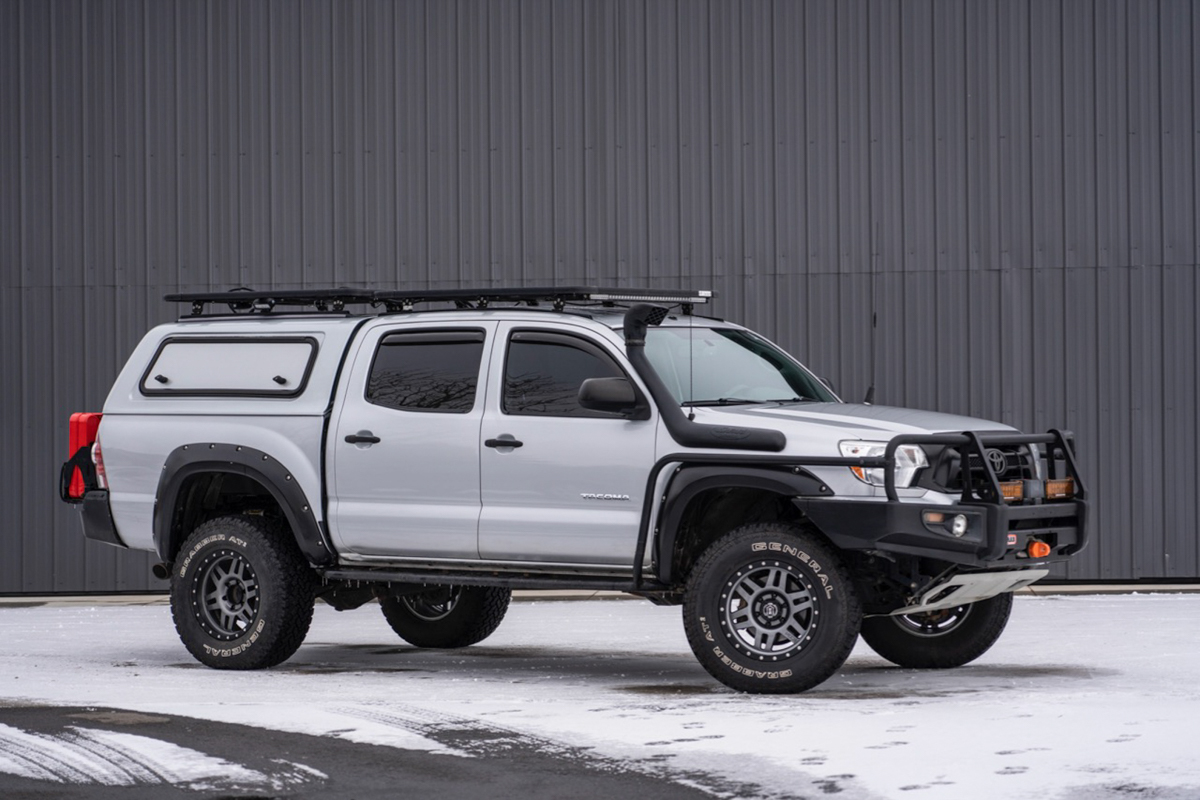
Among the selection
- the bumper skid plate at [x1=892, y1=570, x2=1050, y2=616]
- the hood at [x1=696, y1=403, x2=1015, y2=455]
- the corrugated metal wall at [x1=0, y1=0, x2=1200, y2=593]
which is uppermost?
the corrugated metal wall at [x1=0, y1=0, x2=1200, y2=593]

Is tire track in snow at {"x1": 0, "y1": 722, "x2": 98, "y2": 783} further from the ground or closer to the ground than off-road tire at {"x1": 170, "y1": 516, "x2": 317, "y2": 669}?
closer to the ground

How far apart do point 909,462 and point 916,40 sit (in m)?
8.15

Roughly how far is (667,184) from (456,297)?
629 centimetres

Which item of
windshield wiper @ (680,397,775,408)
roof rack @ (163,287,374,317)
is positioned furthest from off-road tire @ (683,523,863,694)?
roof rack @ (163,287,374,317)

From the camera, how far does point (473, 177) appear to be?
17.2 m

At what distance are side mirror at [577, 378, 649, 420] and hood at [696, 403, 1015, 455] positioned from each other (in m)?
0.39

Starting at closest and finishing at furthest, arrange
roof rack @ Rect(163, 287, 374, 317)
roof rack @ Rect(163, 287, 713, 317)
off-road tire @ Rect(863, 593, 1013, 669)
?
roof rack @ Rect(163, 287, 713, 317) < off-road tire @ Rect(863, 593, 1013, 669) < roof rack @ Rect(163, 287, 374, 317)

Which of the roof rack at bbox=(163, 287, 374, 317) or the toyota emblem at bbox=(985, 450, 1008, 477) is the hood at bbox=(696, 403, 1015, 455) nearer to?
the toyota emblem at bbox=(985, 450, 1008, 477)

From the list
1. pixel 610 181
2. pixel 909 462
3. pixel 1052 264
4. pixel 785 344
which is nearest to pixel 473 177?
pixel 610 181

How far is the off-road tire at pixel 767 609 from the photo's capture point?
9586mm

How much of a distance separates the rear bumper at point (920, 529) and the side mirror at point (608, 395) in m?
1.11

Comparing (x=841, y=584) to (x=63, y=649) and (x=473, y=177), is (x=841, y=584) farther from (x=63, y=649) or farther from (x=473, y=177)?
(x=473, y=177)

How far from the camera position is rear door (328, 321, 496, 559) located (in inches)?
422

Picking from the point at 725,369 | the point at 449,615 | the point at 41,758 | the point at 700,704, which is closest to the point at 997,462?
the point at 725,369
